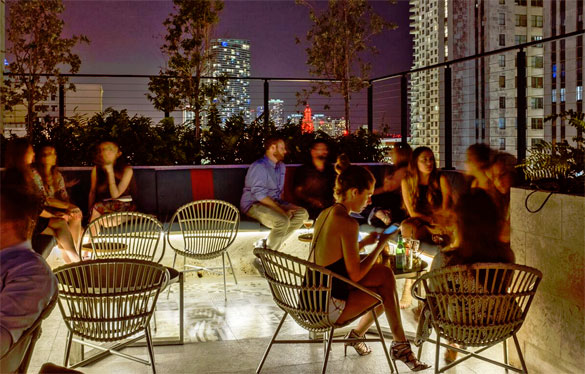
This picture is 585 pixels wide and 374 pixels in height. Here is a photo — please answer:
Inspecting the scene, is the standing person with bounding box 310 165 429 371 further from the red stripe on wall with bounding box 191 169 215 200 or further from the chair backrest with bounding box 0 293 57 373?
the red stripe on wall with bounding box 191 169 215 200

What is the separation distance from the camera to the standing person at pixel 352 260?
3227mm

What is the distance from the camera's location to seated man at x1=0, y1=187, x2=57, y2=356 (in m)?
1.99

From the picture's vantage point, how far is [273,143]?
623 cm

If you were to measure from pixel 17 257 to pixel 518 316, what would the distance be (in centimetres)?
236

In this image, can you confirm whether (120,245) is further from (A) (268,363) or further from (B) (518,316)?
(B) (518,316)

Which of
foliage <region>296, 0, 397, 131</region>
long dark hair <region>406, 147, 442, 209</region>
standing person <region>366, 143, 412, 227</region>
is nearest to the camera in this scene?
long dark hair <region>406, 147, 442, 209</region>

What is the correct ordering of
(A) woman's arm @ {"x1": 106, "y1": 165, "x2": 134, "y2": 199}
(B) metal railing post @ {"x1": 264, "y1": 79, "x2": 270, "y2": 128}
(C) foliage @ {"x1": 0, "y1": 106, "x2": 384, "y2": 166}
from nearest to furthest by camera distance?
(A) woman's arm @ {"x1": 106, "y1": 165, "x2": 134, "y2": 199} < (C) foliage @ {"x1": 0, "y1": 106, "x2": 384, "y2": 166} < (B) metal railing post @ {"x1": 264, "y1": 79, "x2": 270, "y2": 128}

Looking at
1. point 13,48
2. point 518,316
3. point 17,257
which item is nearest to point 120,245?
point 17,257

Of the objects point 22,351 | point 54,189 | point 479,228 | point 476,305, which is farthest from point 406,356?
point 54,189

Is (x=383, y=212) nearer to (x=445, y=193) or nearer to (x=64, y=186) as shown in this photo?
(x=445, y=193)

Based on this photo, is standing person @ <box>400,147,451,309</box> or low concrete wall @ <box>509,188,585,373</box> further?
standing person @ <box>400,147,451,309</box>

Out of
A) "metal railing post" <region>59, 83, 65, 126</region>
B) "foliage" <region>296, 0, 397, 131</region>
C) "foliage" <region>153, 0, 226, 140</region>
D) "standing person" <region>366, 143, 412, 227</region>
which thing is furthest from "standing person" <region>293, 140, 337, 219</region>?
"foliage" <region>296, 0, 397, 131</region>

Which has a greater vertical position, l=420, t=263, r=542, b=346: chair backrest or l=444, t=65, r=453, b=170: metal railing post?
l=444, t=65, r=453, b=170: metal railing post

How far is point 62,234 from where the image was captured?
5.20 m
